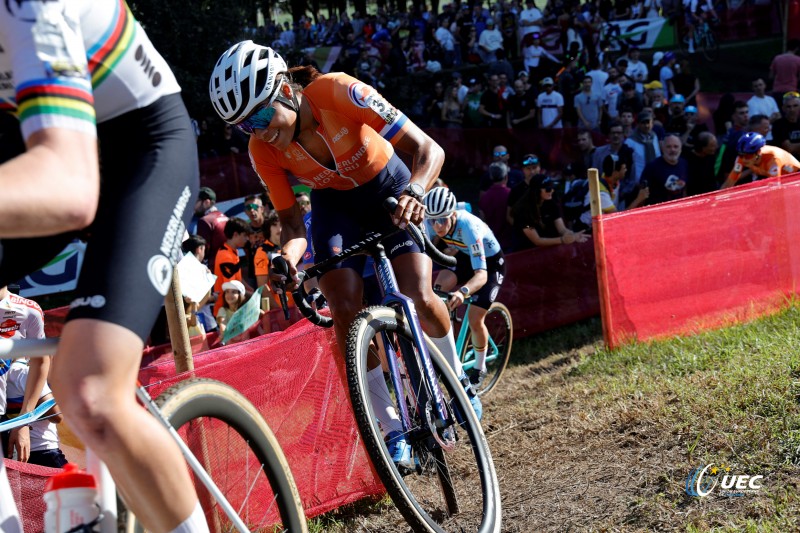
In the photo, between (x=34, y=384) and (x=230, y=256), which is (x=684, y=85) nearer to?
(x=230, y=256)

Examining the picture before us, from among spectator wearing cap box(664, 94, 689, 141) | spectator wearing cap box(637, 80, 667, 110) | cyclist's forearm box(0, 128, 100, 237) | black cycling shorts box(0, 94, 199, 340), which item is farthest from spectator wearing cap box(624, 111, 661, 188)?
cyclist's forearm box(0, 128, 100, 237)

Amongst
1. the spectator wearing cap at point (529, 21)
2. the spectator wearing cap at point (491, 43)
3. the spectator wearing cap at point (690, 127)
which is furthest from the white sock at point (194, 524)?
the spectator wearing cap at point (491, 43)

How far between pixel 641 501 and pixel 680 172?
8275mm

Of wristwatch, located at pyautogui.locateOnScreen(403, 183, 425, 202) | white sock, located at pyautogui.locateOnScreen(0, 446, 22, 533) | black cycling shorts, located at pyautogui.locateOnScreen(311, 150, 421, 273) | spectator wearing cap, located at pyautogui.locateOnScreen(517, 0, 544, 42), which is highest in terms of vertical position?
spectator wearing cap, located at pyautogui.locateOnScreen(517, 0, 544, 42)

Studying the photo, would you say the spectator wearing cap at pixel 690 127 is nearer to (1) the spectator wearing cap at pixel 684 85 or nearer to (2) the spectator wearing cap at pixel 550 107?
(1) the spectator wearing cap at pixel 684 85

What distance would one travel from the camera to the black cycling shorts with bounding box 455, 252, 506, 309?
30.1ft

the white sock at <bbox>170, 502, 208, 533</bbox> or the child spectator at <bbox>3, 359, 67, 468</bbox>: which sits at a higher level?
the white sock at <bbox>170, 502, 208, 533</bbox>

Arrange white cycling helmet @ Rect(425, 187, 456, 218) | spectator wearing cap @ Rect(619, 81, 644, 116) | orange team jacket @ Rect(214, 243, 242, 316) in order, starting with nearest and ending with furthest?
white cycling helmet @ Rect(425, 187, 456, 218)
orange team jacket @ Rect(214, 243, 242, 316)
spectator wearing cap @ Rect(619, 81, 644, 116)

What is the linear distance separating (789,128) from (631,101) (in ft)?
13.8

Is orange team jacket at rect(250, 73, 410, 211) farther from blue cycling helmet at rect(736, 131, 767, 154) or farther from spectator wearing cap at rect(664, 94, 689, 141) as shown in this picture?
spectator wearing cap at rect(664, 94, 689, 141)

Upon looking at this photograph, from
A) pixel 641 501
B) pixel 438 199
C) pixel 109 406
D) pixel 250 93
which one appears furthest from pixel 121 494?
pixel 438 199

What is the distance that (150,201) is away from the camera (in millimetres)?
2396

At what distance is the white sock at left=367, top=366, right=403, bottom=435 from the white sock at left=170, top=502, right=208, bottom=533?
1792 millimetres

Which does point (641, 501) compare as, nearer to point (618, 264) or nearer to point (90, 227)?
point (90, 227)
